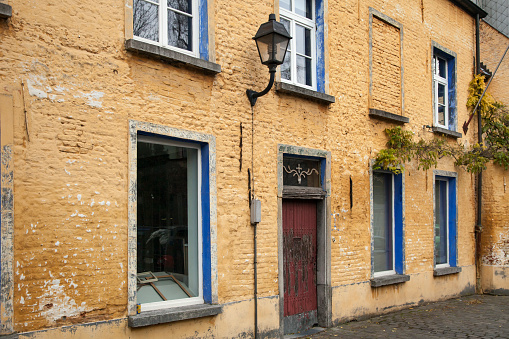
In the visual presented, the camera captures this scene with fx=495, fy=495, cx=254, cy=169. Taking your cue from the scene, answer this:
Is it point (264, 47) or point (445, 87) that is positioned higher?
point (445, 87)

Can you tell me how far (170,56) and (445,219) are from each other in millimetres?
8649

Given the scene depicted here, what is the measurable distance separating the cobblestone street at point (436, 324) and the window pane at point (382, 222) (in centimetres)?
101

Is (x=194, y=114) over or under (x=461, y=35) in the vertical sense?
under

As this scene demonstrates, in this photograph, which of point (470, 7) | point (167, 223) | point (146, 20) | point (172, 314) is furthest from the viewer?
point (470, 7)

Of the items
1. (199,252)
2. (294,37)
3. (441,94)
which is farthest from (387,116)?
(199,252)

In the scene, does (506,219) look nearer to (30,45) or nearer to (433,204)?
(433,204)

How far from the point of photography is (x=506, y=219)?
12.5m

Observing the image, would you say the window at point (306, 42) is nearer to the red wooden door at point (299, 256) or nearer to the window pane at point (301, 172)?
the window pane at point (301, 172)

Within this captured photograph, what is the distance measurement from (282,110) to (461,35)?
24.0 ft

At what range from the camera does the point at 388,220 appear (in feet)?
33.3

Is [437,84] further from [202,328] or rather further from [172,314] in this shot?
[172,314]

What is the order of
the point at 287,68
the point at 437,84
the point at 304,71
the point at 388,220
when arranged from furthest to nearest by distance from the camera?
the point at 437,84 → the point at 388,220 → the point at 304,71 → the point at 287,68

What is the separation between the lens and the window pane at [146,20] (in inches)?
237

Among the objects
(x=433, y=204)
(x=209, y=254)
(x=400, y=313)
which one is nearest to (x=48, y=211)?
(x=209, y=254)
